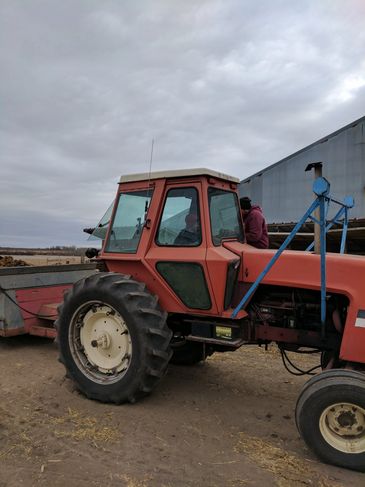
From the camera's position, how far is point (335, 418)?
11.1 ft

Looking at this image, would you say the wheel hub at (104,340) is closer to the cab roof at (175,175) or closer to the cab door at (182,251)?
the cab door at (182,251)

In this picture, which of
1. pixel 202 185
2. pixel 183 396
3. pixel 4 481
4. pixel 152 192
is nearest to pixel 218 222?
pixel 202 185

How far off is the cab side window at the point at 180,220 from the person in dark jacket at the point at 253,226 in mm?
979

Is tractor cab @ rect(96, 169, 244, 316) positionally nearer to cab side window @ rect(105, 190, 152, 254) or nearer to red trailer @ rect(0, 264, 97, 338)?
cab side window @ rect(105, 190, 152, 254)

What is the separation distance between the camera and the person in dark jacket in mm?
5109

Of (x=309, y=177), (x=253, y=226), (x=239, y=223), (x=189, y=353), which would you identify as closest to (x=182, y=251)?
(x=239, y=223)

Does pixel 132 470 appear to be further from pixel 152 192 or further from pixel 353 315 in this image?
pixel 152 192

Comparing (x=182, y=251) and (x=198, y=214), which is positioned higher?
(x=198, y=214)

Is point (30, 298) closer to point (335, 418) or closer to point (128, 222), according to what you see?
point (128, 222)

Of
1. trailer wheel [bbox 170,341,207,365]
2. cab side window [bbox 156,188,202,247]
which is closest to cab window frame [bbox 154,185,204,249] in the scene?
cab side window [bbox 156,188,202,247]

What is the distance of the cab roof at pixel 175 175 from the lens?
4.35 m

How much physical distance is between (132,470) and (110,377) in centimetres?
139

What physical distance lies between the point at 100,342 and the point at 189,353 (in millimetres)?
1474


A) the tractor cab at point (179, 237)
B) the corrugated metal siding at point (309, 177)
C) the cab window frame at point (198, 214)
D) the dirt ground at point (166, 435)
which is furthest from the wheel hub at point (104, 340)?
the corrugated metal siding at point (309, 177)
